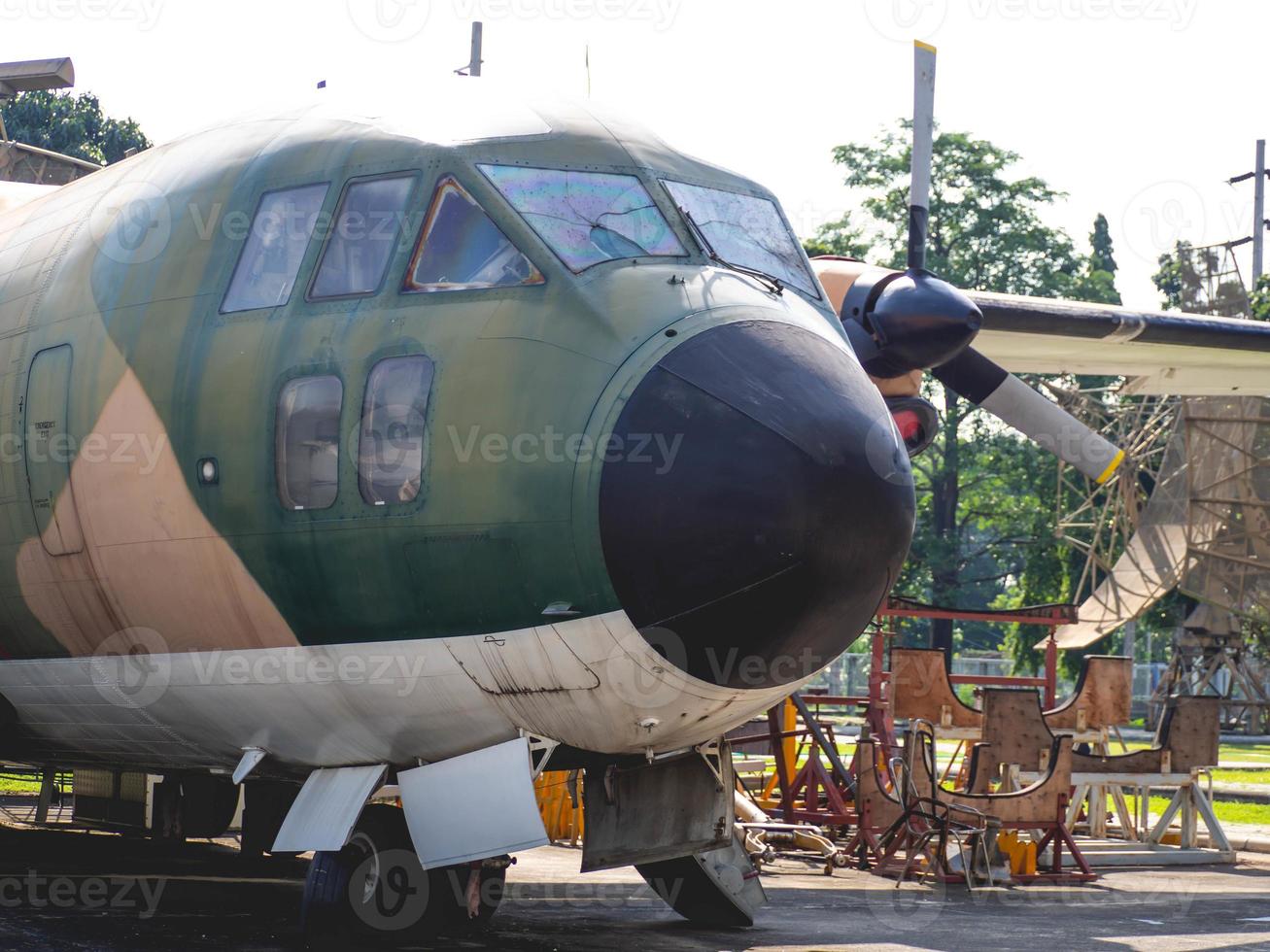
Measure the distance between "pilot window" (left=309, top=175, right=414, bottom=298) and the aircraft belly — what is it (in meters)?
1.73

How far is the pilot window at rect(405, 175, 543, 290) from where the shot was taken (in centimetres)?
744

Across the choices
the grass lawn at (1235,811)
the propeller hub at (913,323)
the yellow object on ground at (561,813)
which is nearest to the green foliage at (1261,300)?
the grass lawn at (1235,811)

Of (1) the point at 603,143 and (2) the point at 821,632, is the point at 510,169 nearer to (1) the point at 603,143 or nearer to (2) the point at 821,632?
(1) the point at 603,143

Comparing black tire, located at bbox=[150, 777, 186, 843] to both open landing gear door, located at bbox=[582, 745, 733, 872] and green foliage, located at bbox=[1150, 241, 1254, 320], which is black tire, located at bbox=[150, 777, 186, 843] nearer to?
open landing gear door, located at bbox=[582, 745, 733, 872]

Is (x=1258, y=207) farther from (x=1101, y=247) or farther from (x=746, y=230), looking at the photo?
(x=746, y=230)

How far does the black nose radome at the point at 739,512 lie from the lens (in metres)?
6.54

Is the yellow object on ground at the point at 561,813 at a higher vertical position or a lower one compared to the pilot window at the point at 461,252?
lower

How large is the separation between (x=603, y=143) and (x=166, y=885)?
6287 millimetres

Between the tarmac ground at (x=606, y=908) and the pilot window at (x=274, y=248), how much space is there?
334 cm

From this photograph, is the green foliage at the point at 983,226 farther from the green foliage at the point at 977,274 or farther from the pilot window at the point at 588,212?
the pilot window at the point at 588,212

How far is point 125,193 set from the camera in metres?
9.25

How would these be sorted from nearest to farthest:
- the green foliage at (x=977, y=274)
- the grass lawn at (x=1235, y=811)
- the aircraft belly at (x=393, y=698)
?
the aircraft belly at (x=393, y=698) → the grass lawn at (x=1235, y=811) → the green foliage at (x=977, y=274)

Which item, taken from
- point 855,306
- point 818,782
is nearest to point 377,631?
point 855,306

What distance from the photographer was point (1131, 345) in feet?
54.1
